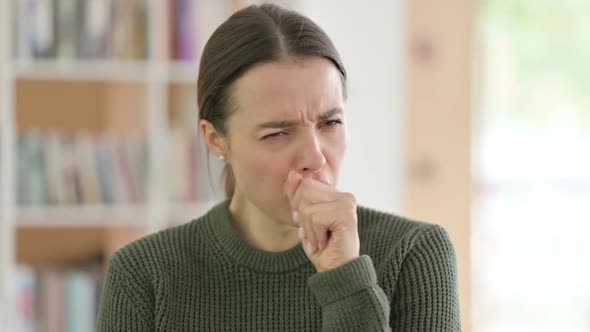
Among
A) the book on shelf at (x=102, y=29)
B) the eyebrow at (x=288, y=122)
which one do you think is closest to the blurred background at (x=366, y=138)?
the book on shelf at (x=102, y=29)

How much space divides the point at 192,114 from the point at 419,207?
1.28 metres

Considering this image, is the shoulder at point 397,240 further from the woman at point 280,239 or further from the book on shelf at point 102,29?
the book on shelf at point 102,29

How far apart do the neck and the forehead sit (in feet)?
0.68

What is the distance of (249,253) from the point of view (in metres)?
1.52

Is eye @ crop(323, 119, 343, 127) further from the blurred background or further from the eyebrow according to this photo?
the blurred background

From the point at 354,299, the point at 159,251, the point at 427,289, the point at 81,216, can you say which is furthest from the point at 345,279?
the point at 81,216

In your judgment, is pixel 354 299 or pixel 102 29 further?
pixel 102 29

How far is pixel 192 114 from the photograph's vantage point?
3299 millimetres

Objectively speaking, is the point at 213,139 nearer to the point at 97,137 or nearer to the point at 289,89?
the point at 289,89

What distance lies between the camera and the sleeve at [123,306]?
1478 mm

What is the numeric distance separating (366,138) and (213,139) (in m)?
2.21

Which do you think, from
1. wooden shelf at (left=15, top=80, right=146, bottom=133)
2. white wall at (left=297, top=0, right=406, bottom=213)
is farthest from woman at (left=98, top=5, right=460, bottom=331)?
white wall at (left=297, top=0, right=406, bottom=213)

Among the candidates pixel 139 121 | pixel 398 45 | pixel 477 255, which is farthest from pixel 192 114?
pixel 477 255

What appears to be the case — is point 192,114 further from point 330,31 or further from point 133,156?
point 330,31
